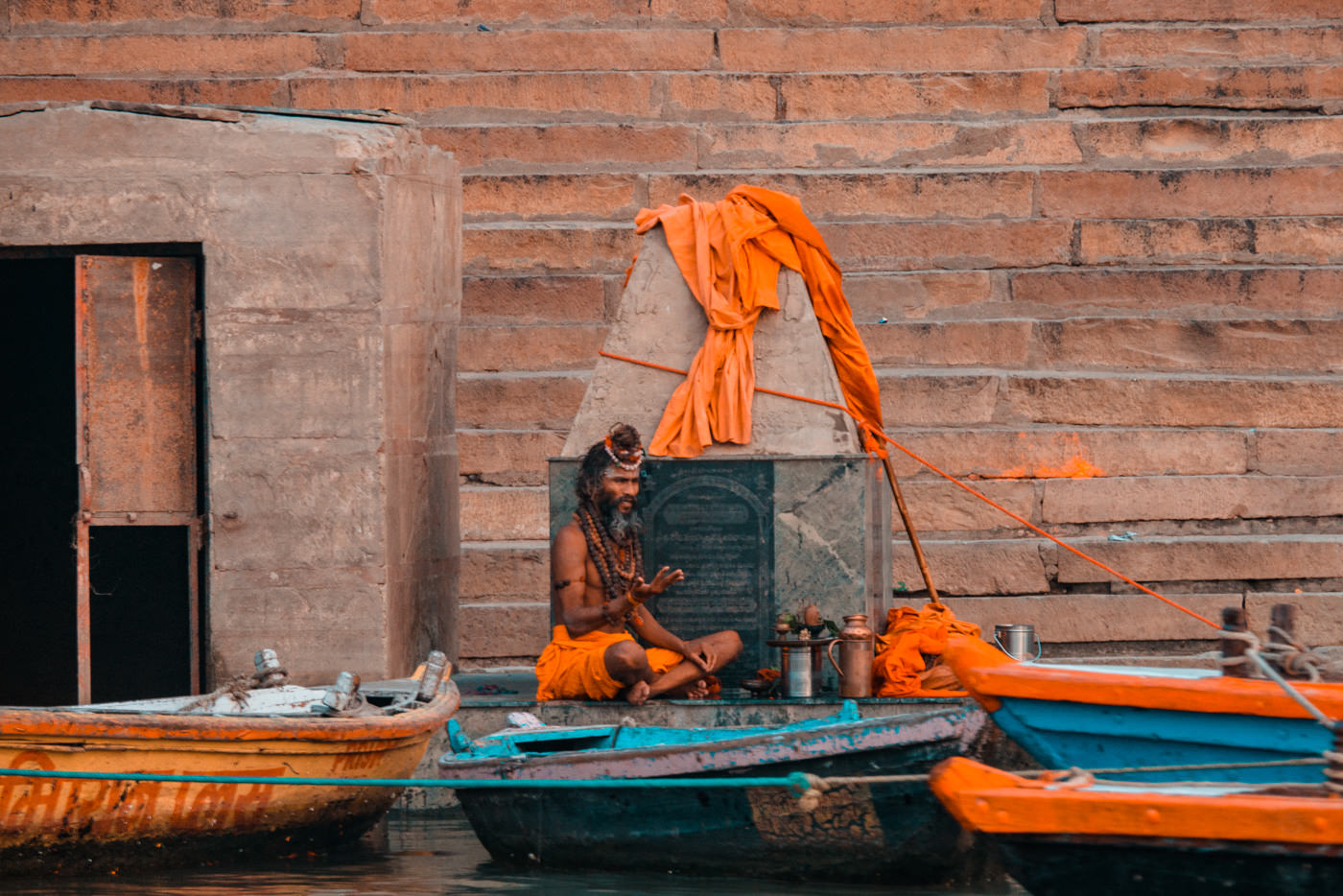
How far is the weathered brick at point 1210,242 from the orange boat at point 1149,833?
6.00 meters

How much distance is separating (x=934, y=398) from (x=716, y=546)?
98.9 inches

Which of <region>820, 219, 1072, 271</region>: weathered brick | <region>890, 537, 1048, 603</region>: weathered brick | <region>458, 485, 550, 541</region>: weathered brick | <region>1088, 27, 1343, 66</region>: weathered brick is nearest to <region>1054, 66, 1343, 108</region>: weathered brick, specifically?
<region>1088, 27, 1343, 66</region>: weathered brick

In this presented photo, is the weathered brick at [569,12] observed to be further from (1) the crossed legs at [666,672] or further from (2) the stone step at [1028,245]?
(1) the crossed legs at [666,672]

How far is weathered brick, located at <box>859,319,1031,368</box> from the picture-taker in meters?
11.4

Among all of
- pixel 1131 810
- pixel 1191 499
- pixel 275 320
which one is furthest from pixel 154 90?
pixel 1131 810

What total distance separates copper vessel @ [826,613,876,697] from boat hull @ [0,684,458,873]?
1685mm

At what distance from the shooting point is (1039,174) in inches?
474

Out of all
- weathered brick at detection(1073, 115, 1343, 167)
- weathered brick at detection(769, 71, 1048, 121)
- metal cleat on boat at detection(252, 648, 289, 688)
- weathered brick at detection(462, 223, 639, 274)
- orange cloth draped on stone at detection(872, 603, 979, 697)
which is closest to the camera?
metal cleat on boat at detection(252, 648, 289, 688)

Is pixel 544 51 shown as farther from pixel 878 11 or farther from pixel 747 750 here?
pixel 747 750

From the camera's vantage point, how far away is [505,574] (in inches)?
416

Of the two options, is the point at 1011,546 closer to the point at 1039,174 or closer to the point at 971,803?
the point at 1039,174

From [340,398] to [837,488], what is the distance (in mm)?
2145

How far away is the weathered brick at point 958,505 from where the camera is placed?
10805mm

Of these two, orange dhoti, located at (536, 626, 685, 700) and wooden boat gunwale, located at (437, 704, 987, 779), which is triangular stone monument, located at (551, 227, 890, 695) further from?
wooden boat gunwale, located at (437, 704, 987, 779)
